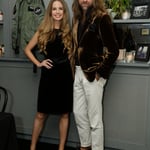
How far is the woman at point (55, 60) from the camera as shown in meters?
3.06

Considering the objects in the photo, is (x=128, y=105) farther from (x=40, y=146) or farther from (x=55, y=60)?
(x=40, y=146)

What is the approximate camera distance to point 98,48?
292 cm

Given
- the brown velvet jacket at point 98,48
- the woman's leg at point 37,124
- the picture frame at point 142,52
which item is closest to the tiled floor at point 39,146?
the woman's leg at point 37,124

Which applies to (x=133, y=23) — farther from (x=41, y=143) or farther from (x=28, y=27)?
(x=41, y=143)

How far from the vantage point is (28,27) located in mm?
3408

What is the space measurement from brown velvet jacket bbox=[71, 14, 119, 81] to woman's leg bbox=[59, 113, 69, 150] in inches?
22.3

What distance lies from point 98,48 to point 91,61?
138 millimetres

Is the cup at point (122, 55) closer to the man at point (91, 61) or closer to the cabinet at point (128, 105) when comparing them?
the cabinet at point (128, 105)

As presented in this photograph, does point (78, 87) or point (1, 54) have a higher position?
point (1, 54)

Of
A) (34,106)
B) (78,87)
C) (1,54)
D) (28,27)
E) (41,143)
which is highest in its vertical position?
(28,27)

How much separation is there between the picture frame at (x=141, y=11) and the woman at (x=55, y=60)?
2.23ft

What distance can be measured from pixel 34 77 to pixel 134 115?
1.19 meters

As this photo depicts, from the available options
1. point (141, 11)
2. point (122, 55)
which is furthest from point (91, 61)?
point (141, 11)

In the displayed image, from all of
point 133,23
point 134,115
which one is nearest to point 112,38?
point 133,23
